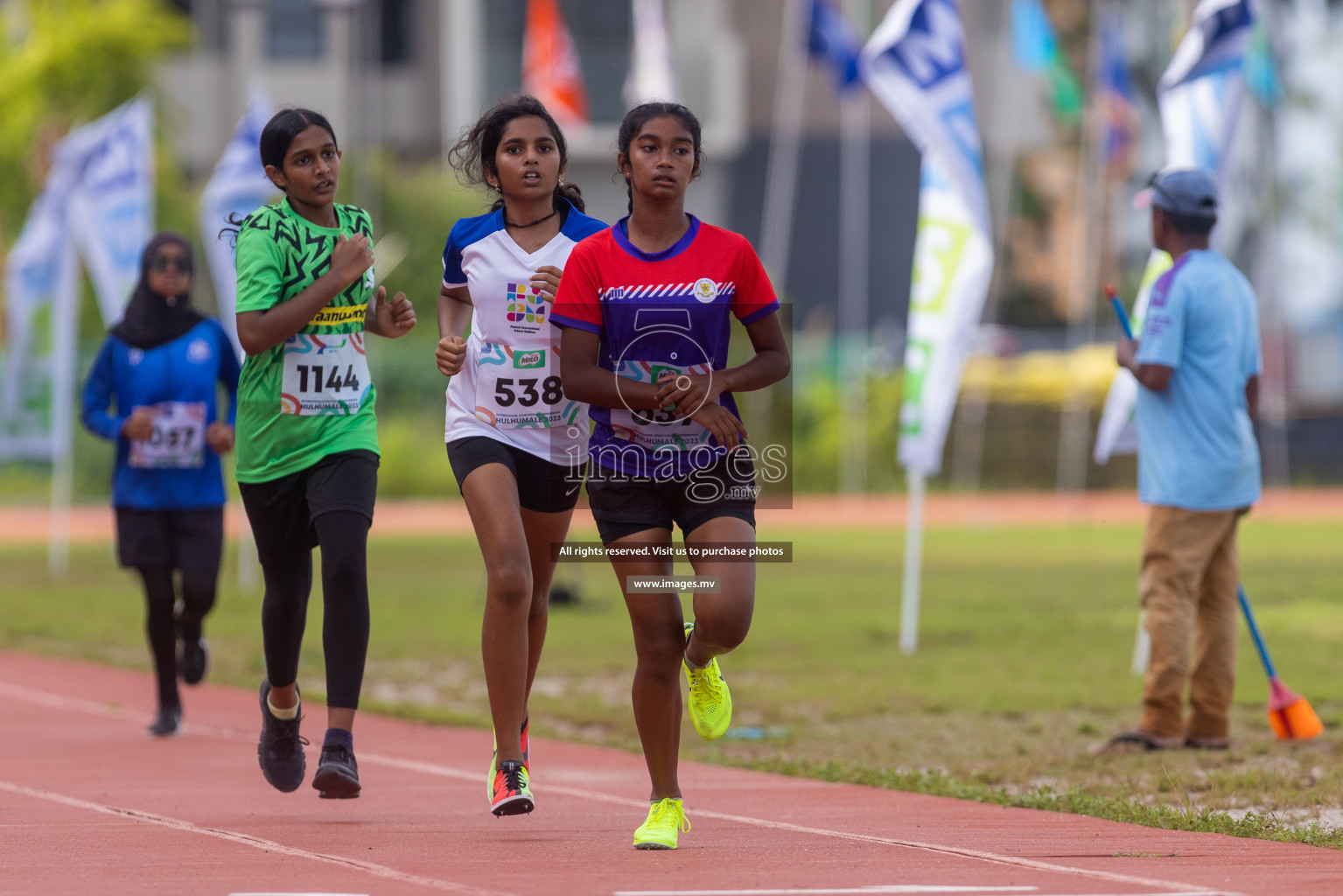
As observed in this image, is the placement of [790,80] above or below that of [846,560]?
above

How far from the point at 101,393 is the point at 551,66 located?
97.3ft

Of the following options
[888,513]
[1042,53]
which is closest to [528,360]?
[888,513]

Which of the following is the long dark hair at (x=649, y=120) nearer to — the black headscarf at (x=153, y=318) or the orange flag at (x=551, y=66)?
the black headscarf at (x=153, y=318)

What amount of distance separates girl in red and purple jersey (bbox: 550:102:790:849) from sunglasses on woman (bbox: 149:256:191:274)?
4.13 metres

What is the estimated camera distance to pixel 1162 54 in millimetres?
43781

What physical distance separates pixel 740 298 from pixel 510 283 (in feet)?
2.81

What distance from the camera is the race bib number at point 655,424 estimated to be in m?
5.71

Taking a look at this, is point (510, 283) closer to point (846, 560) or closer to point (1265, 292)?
point (846, 560)

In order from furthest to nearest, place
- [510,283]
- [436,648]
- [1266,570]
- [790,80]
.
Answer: [790,80], [1266,570], [436,648], [510,283]

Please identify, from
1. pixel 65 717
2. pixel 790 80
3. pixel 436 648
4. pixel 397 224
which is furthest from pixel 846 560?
pixel 790 80

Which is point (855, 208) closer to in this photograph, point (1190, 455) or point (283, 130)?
point (1190, 455)

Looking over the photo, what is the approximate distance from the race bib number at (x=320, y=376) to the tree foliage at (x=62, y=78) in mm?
29882

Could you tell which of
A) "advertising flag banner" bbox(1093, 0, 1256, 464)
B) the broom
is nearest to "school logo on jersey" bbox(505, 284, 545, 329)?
the broom

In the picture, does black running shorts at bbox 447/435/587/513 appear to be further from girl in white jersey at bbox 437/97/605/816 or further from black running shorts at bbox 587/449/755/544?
black running shorts at bbox 587/449/755/544
